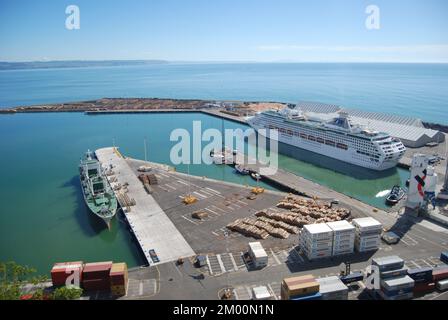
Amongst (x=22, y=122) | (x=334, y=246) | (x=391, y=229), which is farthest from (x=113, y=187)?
(x=22, y=122)

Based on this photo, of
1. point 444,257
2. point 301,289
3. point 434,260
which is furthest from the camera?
point 434,260

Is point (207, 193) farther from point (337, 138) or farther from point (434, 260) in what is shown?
point (337, 138)

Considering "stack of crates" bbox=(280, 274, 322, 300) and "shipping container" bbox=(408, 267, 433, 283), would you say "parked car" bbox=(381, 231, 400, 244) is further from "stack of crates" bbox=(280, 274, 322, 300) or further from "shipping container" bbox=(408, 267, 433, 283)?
"stack of crates" bbox=(280, 274, 322, 300)

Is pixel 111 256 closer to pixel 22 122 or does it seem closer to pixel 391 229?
pixel 391 229

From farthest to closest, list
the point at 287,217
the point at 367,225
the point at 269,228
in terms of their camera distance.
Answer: the point at 287,217, the point at 269,228, the point at 367,225

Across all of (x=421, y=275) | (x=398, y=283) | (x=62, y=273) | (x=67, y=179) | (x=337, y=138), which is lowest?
(x=62, y=273)

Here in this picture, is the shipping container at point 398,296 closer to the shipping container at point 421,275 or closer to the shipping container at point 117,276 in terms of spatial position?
the shipping container at point 421,275

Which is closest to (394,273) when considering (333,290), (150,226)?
(333,290)

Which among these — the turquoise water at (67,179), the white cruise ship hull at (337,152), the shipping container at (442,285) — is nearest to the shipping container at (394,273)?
the shipping container at (442,285)
